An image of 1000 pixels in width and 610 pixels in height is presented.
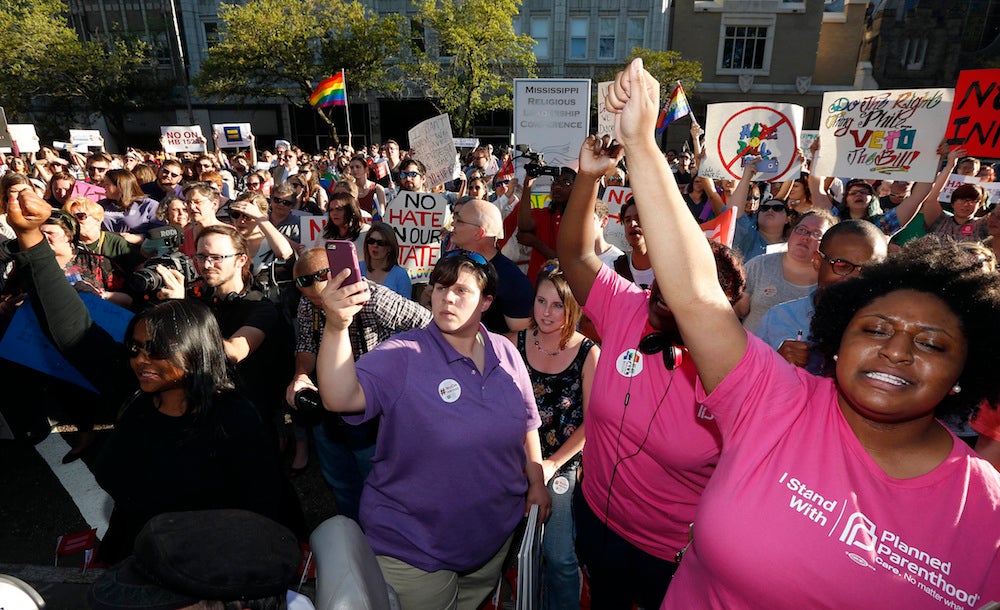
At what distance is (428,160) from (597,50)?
1026 inches

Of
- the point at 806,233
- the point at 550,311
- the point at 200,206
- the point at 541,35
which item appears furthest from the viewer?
the point at 541,35

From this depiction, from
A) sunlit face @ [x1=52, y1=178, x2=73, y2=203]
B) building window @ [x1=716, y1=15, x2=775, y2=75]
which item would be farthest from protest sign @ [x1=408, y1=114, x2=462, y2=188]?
building window @ [x1=716, y1=15, x2=775, y2=75]

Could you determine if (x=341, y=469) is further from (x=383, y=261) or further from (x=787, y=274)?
(x=787, y=274)

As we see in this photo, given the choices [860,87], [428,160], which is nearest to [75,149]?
[428,160]

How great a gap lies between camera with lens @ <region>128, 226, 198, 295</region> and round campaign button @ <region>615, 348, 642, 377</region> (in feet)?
6.72

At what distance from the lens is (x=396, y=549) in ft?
6.66

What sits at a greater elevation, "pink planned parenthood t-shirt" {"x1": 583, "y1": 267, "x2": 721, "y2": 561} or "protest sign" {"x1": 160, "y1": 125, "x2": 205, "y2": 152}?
"protest sign" {"x1": 160, "y1": 125, "x2": 205, "y2": 152}

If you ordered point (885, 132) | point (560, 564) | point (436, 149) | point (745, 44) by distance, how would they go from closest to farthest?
point (560, 564), point (885, 132), point (436, 149), point (745, 44)

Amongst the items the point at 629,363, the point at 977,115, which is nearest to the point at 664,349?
the point at 629,363

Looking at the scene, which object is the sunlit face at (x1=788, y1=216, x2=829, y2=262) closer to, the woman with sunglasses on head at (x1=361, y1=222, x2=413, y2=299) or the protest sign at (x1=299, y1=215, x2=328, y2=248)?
the woman with sunglasses on head at (x1=361, y1=222, x2=413, y2=299)

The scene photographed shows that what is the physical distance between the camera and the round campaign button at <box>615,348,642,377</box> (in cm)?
207

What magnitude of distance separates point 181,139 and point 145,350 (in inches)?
589

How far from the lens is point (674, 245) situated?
3.98ft

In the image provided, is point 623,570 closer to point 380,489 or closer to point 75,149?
point 380,489
